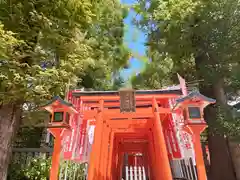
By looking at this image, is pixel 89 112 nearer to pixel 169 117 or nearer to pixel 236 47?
pixel 169 117

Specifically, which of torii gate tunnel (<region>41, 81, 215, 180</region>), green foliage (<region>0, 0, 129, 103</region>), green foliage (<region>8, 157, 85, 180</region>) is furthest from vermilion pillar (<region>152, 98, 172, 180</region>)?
green foliage (<region>8, 157, 85, 180</region>)

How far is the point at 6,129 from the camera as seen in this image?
6320 mm

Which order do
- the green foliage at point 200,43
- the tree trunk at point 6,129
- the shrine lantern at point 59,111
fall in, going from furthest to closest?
the green foliage at point 200,43, the tree trunk at point 6,129, the shrine lantern at point 59,111

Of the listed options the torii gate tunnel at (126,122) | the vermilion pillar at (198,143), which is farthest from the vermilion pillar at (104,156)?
the vermilion pillar at (198,143)

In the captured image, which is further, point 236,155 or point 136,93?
point 236,155

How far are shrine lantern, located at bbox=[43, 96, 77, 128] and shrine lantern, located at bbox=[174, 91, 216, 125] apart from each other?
7.07ft

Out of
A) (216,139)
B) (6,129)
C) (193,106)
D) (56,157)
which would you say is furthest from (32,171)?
(216,139)

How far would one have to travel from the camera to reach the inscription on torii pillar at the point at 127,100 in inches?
204

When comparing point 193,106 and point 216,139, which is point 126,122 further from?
point 216,139

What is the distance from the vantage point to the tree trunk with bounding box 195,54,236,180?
9383 mm

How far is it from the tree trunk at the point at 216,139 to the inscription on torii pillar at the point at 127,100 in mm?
5061

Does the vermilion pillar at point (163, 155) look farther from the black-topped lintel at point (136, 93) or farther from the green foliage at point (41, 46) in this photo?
the green foliage at point (41, 46)

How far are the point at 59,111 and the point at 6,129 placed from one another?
2.41m

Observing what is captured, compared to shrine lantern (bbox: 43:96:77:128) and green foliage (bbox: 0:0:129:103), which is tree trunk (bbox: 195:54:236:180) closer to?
green foliage (bbox: 0:0:129:103)
